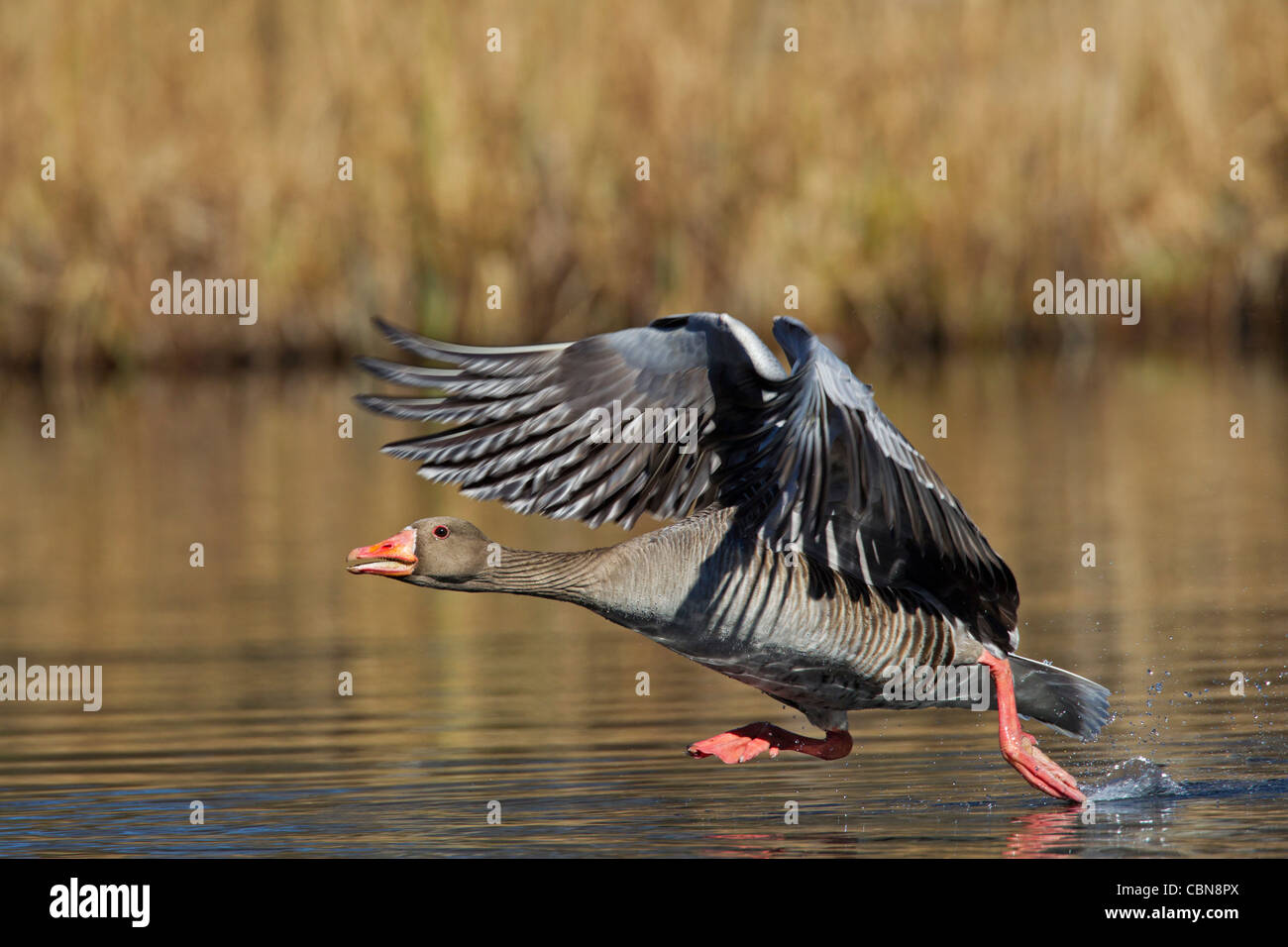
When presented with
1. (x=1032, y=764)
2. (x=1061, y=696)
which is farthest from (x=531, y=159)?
(x=1032, y=764)

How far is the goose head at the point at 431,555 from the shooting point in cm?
790

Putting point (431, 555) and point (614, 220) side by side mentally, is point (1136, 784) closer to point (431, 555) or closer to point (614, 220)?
point (431, 555)

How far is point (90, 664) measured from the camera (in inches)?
440

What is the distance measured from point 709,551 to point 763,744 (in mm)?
882

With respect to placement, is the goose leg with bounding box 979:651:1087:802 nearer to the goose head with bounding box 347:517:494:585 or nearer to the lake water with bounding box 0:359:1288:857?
the lake water with bounding box 0:359:1288:857

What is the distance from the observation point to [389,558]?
7.92 metres

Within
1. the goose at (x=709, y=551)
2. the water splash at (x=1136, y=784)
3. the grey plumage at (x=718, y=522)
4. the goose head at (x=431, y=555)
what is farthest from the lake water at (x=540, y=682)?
the goose head at (x=431, y=555)

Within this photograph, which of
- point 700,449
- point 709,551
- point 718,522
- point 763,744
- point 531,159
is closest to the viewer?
point 709,551

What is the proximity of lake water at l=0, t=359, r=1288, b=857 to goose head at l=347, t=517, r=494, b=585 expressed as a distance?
0.88 metres

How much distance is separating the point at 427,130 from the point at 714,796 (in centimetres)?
1529

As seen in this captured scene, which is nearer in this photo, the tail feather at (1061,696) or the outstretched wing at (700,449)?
the outstretched wing at (700,449)

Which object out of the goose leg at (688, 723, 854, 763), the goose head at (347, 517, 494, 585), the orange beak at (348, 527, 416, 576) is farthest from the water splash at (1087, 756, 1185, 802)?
the orange beak at (348, 527, 416, 576)

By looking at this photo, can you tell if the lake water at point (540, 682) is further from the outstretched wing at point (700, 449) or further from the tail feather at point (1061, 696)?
the outstretched wing at point (700, 449)

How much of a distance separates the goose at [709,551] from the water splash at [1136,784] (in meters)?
0.15
